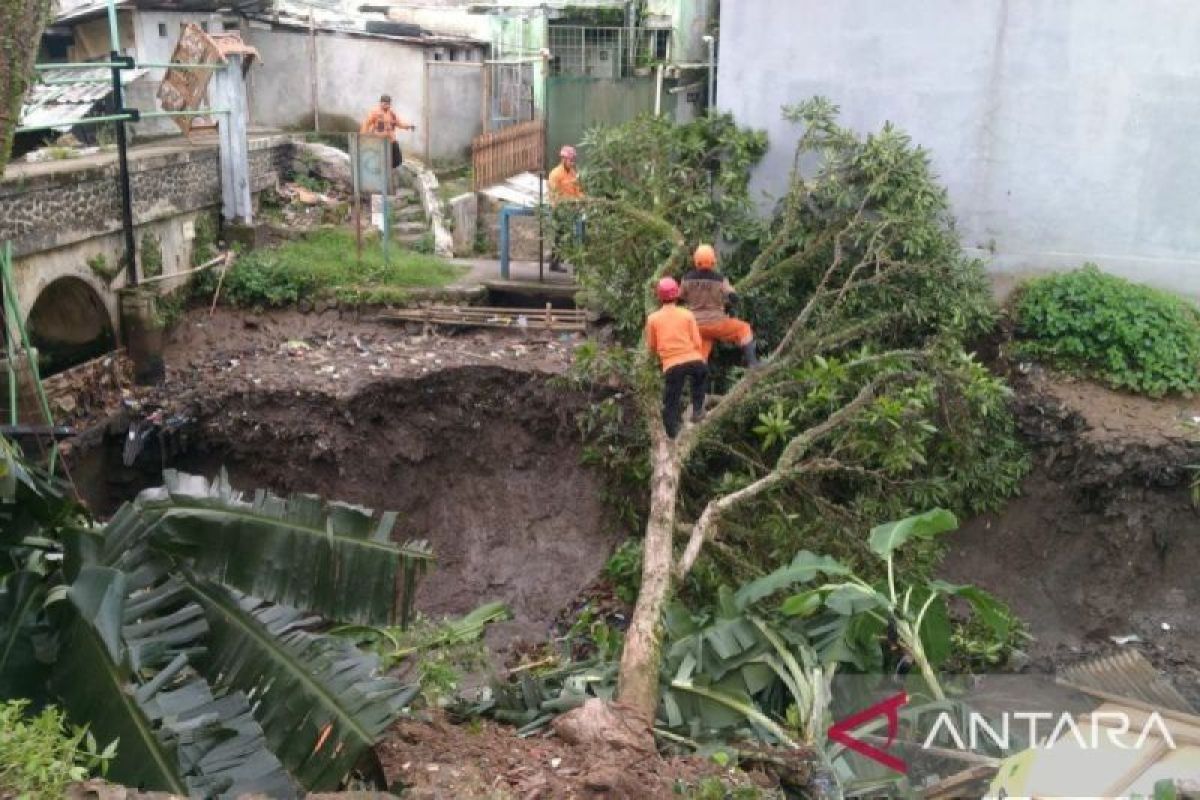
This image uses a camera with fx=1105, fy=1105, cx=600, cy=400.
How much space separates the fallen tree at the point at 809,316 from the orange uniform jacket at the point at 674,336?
0.47 m

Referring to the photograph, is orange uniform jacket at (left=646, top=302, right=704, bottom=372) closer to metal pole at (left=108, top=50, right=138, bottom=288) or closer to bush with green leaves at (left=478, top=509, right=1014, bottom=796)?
bush with green leaves at (left=478, top=509, right=1014, bottom=796)

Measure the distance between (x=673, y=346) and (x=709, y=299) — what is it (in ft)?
2.98

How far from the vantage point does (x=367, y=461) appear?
1178 cm

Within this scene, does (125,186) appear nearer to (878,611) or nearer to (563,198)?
(563,198)

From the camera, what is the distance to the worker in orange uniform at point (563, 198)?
1182cm

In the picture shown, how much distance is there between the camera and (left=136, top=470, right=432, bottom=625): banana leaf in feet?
18.4

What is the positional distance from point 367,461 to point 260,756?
23.5 feet

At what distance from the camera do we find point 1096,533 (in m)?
10.4

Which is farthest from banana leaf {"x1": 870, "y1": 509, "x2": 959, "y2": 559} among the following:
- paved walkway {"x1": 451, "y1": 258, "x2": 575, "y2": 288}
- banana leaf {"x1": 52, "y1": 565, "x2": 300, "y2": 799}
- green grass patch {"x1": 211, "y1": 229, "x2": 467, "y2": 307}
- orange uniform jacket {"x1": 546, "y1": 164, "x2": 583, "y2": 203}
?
green grass patch {"x1": 211, "y1": 229, "x2": 467, "y2": 307}

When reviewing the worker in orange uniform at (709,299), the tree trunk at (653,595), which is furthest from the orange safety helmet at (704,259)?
the tree trunk at (653,595)

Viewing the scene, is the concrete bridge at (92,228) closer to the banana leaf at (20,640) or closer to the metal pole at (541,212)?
the metal pole at (541,212)

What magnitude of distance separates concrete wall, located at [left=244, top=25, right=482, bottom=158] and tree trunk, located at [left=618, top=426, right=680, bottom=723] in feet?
33.9

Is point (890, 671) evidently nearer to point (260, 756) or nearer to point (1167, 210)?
point (260, 756)

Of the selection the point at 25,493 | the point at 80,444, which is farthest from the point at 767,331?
the point at 25,493
